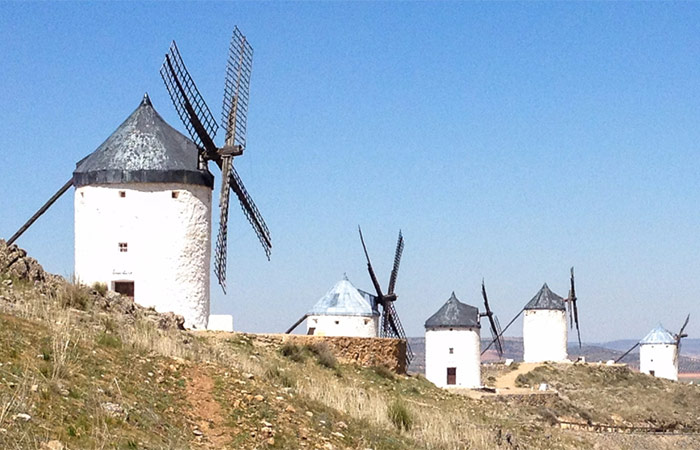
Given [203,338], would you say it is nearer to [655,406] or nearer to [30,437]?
[30,437]

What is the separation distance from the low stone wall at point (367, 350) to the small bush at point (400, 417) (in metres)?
7.98

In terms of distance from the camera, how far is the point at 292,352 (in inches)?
854

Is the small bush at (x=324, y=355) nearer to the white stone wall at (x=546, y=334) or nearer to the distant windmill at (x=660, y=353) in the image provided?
the white stone wall at (x=546, y=334)

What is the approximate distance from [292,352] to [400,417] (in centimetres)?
730

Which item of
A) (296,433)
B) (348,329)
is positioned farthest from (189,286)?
(296,433)

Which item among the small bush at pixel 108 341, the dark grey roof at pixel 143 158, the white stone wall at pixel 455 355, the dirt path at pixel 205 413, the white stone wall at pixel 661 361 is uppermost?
the dark grey roof at pixel 143 158

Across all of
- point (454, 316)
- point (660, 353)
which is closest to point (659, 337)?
point (660, 353)

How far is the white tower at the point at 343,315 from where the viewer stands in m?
33.0

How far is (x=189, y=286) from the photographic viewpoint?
2366 cm

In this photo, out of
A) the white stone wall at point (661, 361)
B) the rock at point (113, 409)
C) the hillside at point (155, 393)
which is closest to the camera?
the hillside at point (155, 393)

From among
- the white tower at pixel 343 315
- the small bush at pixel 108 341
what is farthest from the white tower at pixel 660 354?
the small bush at pixel 108 341

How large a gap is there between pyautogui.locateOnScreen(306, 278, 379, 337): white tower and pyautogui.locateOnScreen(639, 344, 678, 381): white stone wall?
2891 centimetres

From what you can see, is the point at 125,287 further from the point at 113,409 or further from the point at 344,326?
the point at 113,409

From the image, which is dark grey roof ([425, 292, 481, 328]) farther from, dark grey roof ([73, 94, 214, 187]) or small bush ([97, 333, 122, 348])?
small bush ([97, 333, 122, 348])
